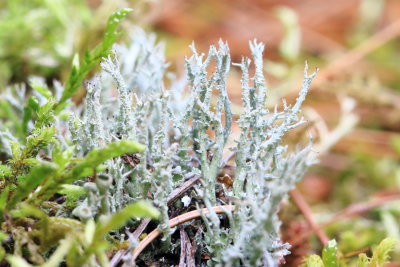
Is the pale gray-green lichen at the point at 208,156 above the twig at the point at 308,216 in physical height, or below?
below

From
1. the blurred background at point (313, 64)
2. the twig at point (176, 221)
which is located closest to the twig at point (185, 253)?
the twig at point (176, 221)

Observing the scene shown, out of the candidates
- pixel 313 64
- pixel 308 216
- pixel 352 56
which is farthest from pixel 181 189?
pixel 313 64

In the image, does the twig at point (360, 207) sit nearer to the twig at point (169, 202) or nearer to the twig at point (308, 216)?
the twig at point (308, 216)

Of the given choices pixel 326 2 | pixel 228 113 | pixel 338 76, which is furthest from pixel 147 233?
pixel 326 2

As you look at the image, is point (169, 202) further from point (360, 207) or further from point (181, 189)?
point (360, 207)

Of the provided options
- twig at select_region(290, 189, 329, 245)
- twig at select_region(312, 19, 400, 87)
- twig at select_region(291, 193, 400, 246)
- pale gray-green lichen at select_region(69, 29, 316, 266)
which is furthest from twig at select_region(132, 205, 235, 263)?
twig at select_region(312, 19, 400, 87)

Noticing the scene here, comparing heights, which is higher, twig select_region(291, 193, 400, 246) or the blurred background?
the blurred background

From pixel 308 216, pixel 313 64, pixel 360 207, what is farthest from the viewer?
pixel 313 64

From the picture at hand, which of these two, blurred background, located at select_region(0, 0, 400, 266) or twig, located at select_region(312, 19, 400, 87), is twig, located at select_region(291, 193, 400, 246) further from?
twig, located at select_region(312, 19, 400, 87)
